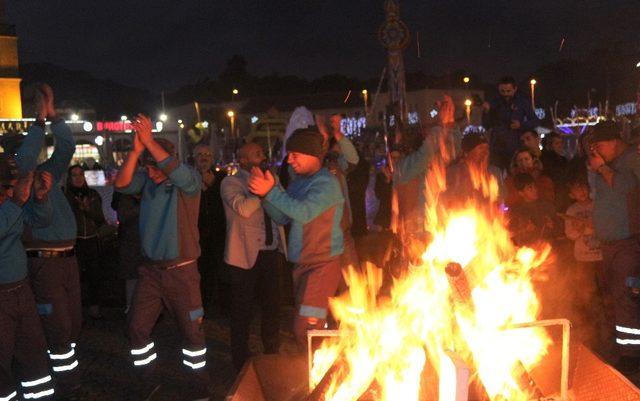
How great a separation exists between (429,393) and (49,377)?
118 inches

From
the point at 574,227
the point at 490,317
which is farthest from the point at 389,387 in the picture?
the point at 574,227

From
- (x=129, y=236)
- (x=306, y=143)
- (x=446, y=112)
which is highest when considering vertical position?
(x=446, y=112)

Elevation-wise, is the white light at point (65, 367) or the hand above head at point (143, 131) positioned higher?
the hand above head at point (143, 131)

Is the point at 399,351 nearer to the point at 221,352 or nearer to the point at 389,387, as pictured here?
the point at 389,387

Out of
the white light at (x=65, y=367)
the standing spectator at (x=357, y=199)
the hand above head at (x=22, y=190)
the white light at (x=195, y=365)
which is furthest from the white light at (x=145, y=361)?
the standing spectator at (x=357, y=199)

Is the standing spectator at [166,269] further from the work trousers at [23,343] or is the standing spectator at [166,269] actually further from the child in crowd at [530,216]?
the child in crowd at [530,216]

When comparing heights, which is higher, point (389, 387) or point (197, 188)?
point (197, 188)

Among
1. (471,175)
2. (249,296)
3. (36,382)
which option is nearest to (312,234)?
(249,296)

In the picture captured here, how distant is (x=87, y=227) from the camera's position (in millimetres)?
8109

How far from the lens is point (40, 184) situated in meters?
5.36

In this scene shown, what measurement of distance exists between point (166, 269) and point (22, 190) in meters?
1.20

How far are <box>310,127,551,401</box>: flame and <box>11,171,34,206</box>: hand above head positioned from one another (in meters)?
2.40

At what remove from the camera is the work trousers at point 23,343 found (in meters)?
4.91

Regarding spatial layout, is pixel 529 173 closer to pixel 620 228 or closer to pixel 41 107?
pixel 620 228
